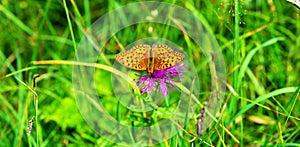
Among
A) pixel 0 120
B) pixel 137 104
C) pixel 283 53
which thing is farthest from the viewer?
pixel 283 53

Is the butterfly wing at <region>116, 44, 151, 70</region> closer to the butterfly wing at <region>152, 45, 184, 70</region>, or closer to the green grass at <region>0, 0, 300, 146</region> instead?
the butterfly wing at <region>152, 45, 184, 70</region>

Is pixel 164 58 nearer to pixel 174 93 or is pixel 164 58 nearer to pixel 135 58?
pixel 135 58

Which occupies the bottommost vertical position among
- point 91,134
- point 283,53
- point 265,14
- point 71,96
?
point 91,134

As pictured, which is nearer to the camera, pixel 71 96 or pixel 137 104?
pixel 137 104

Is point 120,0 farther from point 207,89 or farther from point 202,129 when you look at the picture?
point 202,129

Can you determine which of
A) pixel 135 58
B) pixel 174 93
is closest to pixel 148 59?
pixel 135 58

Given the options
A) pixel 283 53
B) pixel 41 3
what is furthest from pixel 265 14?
pixel 41 3
